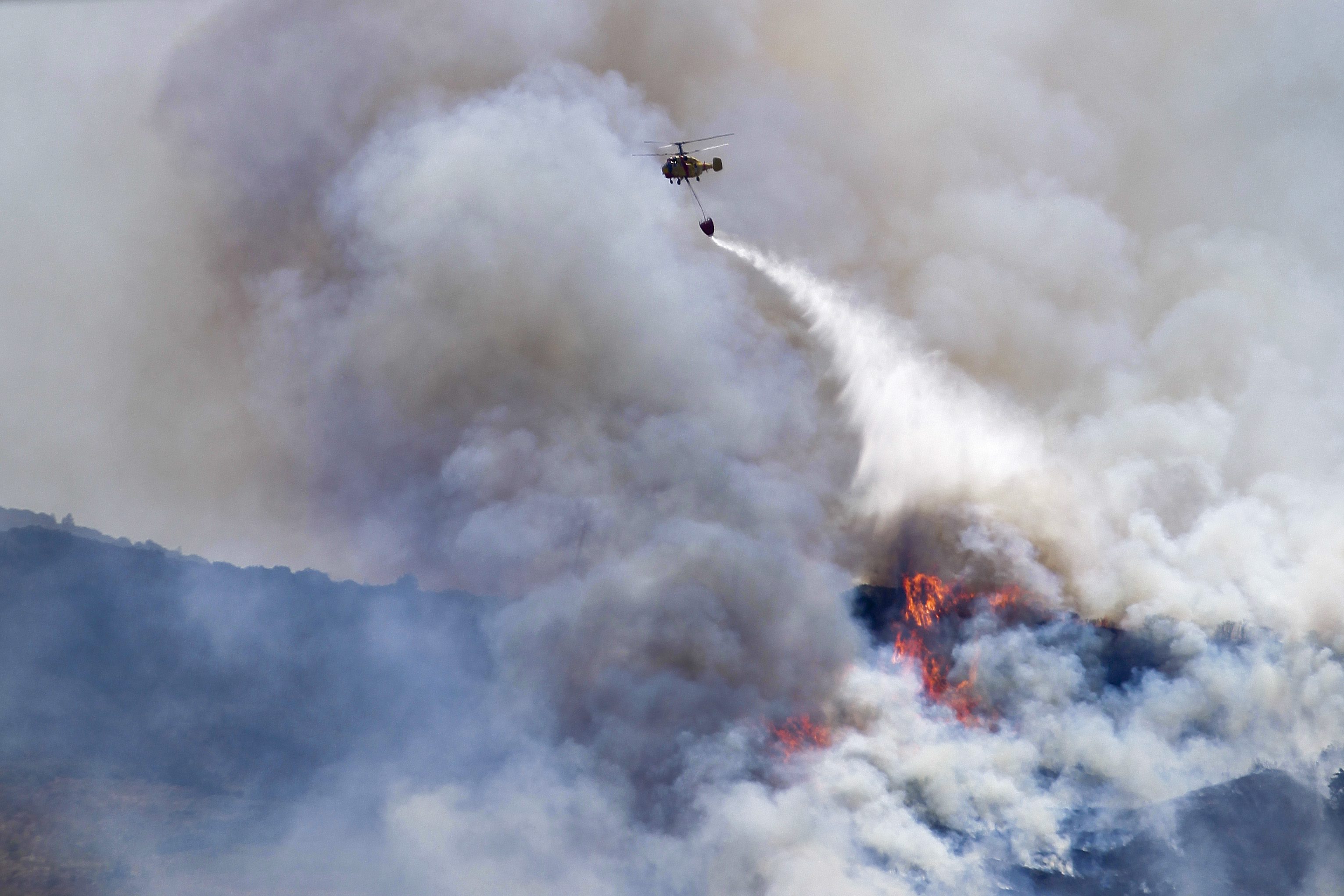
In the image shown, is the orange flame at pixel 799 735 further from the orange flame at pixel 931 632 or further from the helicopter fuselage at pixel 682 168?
the helicopter fuselage at pixel 682 168

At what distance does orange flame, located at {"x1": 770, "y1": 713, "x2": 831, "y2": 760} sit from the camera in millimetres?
64250

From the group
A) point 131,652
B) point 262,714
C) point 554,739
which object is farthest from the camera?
point 131,652

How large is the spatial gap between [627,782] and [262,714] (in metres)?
39.5

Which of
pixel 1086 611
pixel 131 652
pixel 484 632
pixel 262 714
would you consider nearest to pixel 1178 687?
pixel 1086 611

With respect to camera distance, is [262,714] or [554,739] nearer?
[554,739]

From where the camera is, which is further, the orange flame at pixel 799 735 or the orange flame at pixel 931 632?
the orange flame at pixel 931 632

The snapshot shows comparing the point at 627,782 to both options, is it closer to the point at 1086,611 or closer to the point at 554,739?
the point at 554,739

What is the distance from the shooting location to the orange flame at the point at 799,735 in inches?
2530

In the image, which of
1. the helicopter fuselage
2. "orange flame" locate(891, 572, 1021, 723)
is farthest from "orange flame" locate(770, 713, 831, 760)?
the helicopter fuselage

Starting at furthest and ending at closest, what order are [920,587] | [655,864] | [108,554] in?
1. [108,554]
2. [920,587]
3. [655,864]

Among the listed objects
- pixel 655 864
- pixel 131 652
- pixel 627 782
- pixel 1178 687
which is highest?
pixel 131 652

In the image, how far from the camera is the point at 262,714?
278ft

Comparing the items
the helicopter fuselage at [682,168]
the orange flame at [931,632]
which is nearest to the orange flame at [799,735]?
the orange flame at [931,632]

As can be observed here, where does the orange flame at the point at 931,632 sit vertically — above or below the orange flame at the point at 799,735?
above
